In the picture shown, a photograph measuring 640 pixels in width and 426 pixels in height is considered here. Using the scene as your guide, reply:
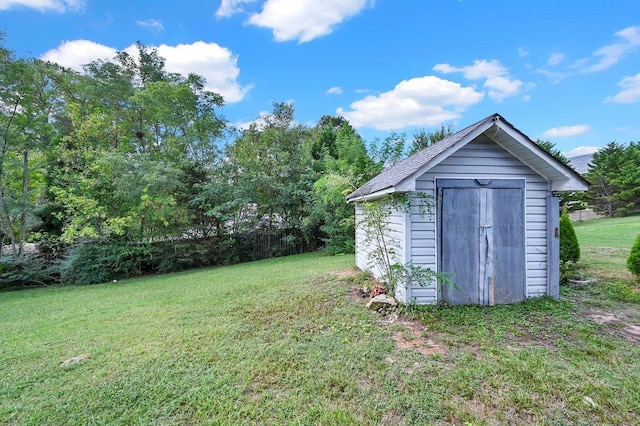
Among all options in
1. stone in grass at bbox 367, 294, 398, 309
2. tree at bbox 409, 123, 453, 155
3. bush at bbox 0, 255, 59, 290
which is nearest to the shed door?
stone in grass at bbox 367, 294, 398, 309

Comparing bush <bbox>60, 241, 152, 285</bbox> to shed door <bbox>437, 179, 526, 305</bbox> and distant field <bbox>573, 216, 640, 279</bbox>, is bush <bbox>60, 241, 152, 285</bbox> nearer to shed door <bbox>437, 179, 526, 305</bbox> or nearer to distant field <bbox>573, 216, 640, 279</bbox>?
shed door <bbox>437, 179, 526, 305</bbox>

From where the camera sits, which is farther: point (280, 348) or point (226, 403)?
point (280, 348)

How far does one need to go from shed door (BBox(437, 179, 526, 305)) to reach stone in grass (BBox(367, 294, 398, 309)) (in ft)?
2.75

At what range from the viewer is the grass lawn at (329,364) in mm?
2369

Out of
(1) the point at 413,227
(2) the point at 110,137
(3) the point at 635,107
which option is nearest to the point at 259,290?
(1) the point at 413,227

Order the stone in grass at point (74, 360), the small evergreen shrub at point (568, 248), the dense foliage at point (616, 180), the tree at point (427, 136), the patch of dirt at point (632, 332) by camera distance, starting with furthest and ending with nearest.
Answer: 1. the dense foliage at point (616, 180)
2. the tree at point (427, 136)
3. the small evergreen shrub at point (568, 248)
4. the patch of dirt at point (632, 332)
5. the stone in grass at point (74, 360)

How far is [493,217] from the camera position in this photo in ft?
15.3

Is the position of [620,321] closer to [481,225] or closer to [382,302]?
[481,225]

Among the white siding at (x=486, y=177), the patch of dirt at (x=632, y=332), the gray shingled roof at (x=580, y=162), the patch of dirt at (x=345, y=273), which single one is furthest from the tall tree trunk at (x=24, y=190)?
the gray shingled roof at (x=580, y=162)

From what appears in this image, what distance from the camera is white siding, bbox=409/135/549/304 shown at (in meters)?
4.61

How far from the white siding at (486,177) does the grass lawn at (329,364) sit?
1.36 feet

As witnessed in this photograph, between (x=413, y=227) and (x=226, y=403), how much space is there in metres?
3.40

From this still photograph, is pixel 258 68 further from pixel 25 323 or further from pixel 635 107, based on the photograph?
Answer: pixel 635 107

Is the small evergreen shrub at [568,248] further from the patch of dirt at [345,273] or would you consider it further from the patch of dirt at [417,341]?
the patch of dirt at [345,273]
